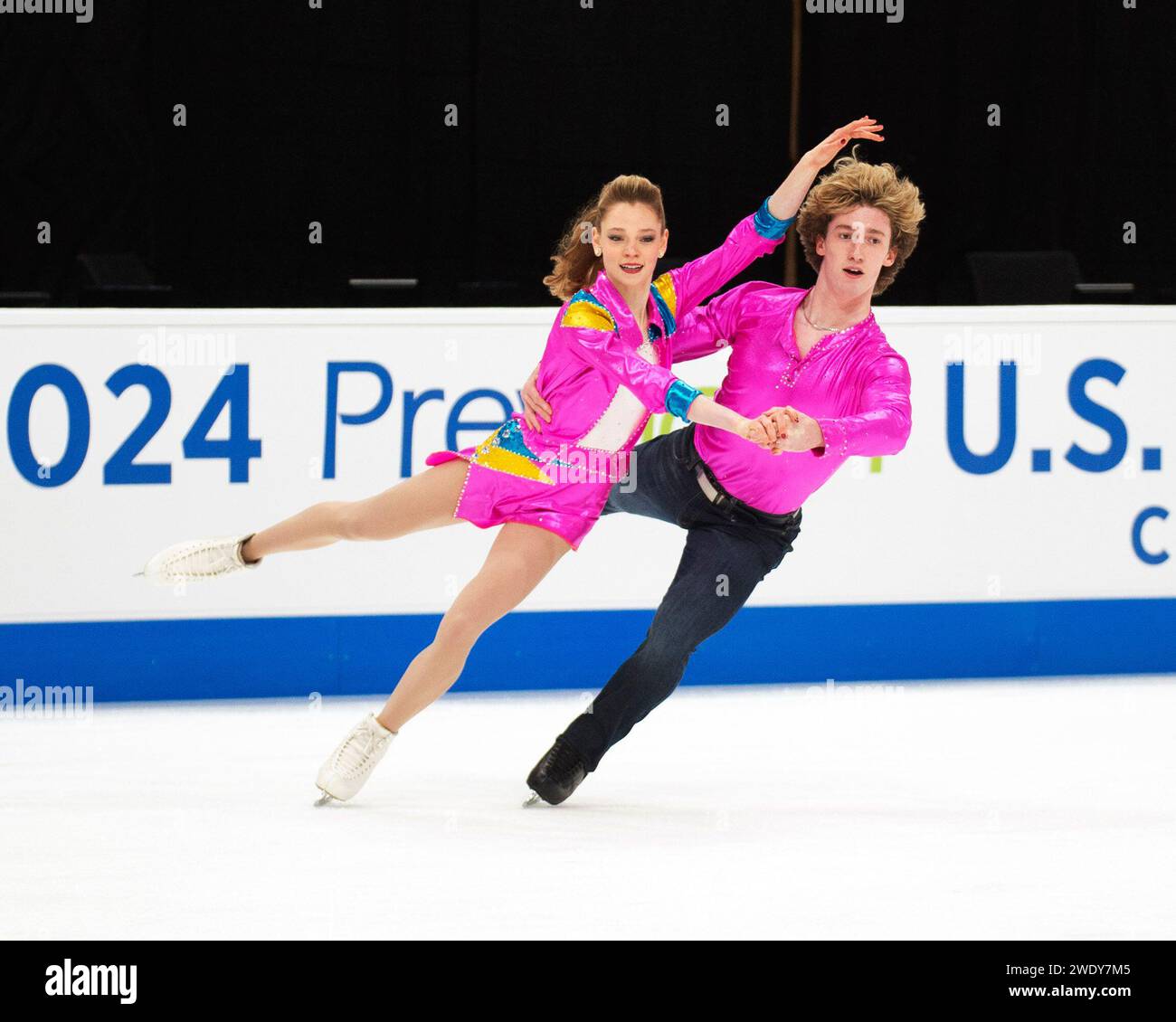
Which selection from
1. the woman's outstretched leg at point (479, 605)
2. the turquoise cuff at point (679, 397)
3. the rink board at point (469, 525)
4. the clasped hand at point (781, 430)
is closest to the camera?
the clasped hand at point (781, 430)

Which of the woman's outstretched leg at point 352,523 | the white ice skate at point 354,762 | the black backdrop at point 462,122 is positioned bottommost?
the white ice skate at point 354,762

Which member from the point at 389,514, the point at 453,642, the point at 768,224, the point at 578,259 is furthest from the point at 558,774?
the point at 768,224

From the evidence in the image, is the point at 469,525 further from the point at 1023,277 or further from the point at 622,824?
the point at 1023,277

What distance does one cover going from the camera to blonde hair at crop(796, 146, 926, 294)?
3414 mm

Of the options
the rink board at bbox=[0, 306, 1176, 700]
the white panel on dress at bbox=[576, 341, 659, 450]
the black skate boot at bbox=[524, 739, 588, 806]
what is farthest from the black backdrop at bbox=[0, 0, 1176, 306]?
the black skate boot at bbox=[524, 739, 588, 806]

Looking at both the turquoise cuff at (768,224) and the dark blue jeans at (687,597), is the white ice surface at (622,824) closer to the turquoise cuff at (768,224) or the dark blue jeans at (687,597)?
the dark blue jeans at (687,597)

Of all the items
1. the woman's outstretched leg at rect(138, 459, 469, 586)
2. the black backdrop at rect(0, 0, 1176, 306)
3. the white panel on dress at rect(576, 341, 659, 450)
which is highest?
the black backdrop at rect(0, 0, 1176, 306)

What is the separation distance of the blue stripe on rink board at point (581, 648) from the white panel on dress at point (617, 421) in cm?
162

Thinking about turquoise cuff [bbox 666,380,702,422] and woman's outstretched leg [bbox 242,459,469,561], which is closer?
turquoise cuff [bbox 666,380,702,422]

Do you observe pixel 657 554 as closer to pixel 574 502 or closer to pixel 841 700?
pixel 841 700

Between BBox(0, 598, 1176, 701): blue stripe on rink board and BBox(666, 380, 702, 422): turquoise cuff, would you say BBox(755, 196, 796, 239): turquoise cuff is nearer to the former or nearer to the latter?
BBox(666, 380, 702, 422): turquoise cuff

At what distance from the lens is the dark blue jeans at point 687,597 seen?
135 inches

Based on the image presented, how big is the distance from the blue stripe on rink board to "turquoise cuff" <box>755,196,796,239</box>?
178 centimetres

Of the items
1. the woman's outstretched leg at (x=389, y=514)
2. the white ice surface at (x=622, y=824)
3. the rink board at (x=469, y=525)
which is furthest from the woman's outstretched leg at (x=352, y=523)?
the rink board at (x=469, y=525)
